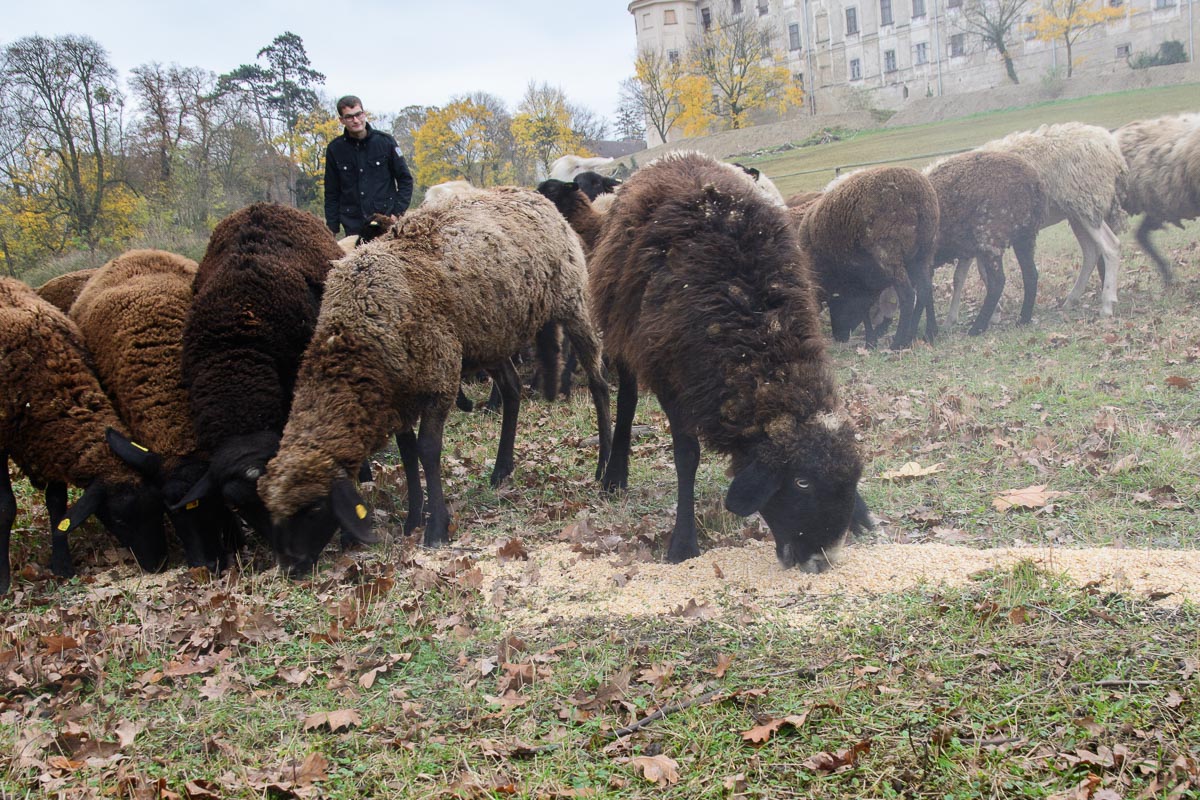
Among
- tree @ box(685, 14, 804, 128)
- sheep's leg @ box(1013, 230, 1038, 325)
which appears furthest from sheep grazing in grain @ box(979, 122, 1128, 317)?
tree @ box(685, 14, 804, 128)

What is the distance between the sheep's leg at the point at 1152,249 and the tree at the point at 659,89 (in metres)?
54.8

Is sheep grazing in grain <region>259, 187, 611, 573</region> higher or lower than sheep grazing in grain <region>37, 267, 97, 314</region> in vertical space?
lower

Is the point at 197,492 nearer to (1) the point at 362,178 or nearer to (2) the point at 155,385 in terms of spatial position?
(2) the point at 155,385

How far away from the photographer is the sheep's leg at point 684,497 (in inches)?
213

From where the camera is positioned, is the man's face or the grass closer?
the grass

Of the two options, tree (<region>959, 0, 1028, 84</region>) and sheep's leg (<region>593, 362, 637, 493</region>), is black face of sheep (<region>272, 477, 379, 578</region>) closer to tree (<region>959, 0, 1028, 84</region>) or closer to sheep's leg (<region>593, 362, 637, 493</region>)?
sheep's leg (<region>593, 362, 637, 493</region>)

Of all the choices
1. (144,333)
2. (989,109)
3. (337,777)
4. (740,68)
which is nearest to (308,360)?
(144,333)

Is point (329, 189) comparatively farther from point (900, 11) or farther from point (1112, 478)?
point (900, 11)

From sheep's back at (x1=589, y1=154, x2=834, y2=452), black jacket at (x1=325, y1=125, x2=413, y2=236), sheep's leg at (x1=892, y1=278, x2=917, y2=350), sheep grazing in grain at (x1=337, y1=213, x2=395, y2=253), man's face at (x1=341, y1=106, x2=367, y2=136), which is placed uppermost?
man's face at (x1=341, y1=106, x2=367, y2=136)

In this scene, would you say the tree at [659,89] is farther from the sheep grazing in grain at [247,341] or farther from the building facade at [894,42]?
the sheep grazing in grain at [247,341]

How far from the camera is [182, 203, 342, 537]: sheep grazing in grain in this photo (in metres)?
5.87

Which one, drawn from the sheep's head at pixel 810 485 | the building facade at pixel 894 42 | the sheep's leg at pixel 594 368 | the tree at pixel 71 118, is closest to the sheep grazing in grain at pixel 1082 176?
the sheep's leg at pixel 594 368

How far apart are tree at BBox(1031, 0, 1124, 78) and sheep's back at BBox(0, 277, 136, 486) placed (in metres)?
56.3

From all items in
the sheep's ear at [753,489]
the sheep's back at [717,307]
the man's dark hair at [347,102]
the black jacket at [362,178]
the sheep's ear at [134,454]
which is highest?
the man's dark hair at [347,102]
